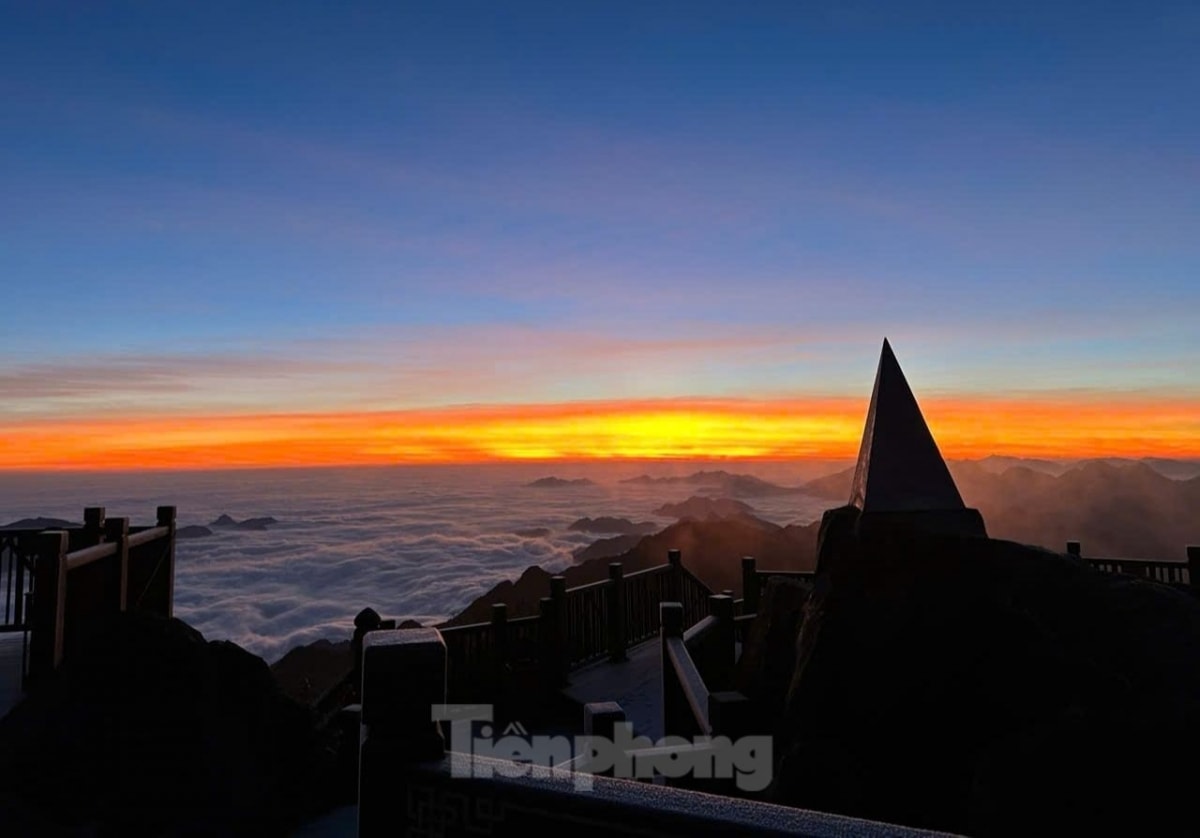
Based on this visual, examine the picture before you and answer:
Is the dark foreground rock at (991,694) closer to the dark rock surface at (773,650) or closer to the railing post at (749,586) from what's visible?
the dark rock surface at (773,650)

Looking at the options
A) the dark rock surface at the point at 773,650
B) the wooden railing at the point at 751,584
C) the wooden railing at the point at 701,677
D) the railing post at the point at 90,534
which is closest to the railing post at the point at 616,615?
the wooden railing at the point at 751,584

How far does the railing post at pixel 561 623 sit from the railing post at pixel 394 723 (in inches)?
366

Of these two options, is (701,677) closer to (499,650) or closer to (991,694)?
(991,694)

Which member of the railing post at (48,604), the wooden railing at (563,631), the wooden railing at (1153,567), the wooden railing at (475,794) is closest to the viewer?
the wooden railing at (475,794)

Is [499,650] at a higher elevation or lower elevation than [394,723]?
lower

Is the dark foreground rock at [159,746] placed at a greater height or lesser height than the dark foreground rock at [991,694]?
lesser

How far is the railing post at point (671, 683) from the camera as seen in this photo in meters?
9.01

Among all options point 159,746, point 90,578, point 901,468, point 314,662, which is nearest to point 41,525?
point 90,578

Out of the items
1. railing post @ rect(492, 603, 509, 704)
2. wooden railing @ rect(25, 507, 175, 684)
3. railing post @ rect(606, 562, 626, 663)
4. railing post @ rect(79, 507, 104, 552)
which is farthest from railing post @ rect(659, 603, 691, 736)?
railing post @ rect(79, 507, 104, 552)

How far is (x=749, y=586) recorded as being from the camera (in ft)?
48.6

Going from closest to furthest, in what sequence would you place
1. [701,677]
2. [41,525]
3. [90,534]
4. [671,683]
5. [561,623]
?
[701,677] < [671,683] < [90,534] < [561,623] < [41,525]

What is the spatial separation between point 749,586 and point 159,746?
426 inches

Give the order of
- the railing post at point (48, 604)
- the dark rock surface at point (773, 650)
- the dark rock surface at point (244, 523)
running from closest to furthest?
the railing post at point (48, 604), the dark rock surface at point (773, 650), the dark rock surface at point (244, 523)

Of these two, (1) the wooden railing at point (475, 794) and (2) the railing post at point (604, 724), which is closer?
(1) the wooden railing at point (475, 794)
